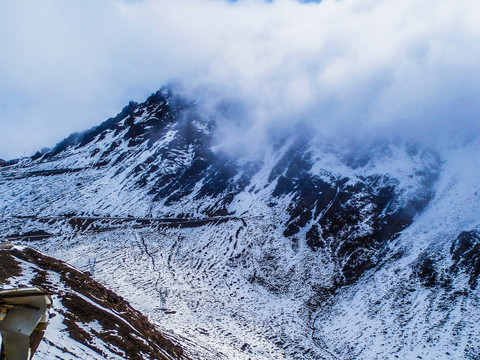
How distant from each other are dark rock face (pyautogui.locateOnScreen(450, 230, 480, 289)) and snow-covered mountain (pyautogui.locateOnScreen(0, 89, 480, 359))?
17cm

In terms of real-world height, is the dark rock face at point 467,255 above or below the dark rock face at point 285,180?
below

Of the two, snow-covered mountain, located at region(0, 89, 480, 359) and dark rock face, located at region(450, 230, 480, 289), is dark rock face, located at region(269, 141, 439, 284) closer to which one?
snow-covered mountain, located at region(0, 89, 480, 359)

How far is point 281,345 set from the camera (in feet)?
97.0

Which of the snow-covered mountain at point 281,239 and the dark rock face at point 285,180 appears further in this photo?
the dark rock face at point 285,180

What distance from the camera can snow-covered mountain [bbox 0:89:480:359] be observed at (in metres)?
30.1

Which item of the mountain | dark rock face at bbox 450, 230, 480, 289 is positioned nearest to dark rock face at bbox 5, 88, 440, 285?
dark rock face at bbox 450, 230, 480, 289

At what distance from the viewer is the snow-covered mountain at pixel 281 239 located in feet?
98.7

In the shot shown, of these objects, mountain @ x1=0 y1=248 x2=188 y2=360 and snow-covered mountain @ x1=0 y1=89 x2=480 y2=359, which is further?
snow-covered mountain @ x1=0 y1=89 x2=480 y2=359

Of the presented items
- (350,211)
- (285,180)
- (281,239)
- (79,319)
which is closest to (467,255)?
(350,211)

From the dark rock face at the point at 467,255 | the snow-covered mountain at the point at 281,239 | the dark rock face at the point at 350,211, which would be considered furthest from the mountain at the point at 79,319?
the dark rock face at the point at 350,211

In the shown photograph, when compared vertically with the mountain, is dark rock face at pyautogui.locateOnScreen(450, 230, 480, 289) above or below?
below

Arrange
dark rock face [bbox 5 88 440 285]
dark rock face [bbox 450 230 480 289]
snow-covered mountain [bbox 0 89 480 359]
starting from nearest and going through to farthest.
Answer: snow-covered mountain [bbox 0 89 480 359] → dark rock face [bbox 450 230 480 289] → dark rock face [bbox 5 88 440 285]

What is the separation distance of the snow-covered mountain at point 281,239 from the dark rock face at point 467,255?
173mm

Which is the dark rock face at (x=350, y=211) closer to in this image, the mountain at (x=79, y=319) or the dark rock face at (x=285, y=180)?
the dark rock face at (x=285, y=180)
